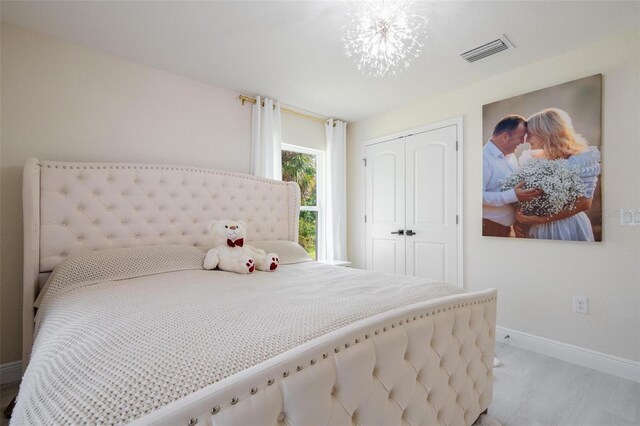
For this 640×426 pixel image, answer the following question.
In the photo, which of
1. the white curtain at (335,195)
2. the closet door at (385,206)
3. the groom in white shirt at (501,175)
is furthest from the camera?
the white curtain at (335,195)

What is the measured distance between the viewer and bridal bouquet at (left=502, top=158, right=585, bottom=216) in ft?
7.70

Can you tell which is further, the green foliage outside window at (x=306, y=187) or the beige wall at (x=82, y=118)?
the green foliage outside window at (x=306, y=187)

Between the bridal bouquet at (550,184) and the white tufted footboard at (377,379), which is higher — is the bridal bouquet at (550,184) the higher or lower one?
the higher one

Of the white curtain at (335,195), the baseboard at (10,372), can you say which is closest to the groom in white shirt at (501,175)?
the white curtain at (335,195)

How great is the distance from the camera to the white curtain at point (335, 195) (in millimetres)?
3957

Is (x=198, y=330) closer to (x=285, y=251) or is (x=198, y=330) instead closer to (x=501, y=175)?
(x=285, y=251)

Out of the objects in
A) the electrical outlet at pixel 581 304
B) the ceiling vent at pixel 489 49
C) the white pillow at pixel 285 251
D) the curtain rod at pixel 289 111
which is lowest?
the electrical outlet at pixel 581 304

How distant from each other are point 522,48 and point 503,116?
583mm

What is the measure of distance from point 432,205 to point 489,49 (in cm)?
153

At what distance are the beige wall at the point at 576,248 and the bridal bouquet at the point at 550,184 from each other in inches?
7.4

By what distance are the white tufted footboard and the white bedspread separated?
0.30 feet

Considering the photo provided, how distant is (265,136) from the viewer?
3.29 metres

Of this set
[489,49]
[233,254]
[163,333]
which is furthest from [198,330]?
[489,49]

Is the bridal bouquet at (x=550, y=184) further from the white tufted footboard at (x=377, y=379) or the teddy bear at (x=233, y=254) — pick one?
the teddy bear at (x=233, y=254)
